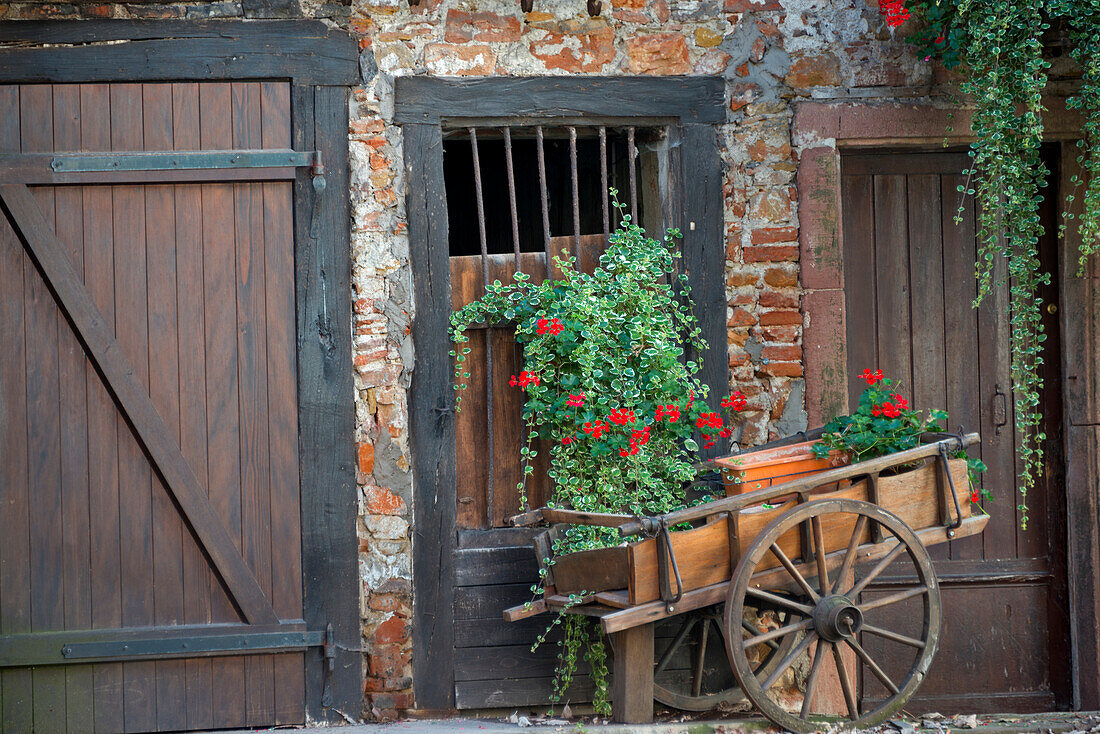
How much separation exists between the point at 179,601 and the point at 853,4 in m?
3.84

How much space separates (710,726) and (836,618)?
658 millimetres

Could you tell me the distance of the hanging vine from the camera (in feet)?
11.0

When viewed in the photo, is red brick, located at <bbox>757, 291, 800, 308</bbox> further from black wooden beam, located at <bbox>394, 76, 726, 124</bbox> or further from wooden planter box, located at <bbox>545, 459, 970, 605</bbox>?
wooden planter box, located at <bbox>545, 459, 970, 605</bbox>

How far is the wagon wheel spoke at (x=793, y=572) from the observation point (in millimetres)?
2939

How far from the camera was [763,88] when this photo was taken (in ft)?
12.5

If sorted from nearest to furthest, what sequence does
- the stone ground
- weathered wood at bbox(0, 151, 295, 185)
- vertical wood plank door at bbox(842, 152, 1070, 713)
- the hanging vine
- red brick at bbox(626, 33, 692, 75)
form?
1. the stone ground
2. the hanging vine
3. weathered wood at bbox(0, 151, 295, 185)
4. red brick at bbox(626, 33, 692, 75)
5. vertical wood plank door at bbox(842, 152, 1070, 713)

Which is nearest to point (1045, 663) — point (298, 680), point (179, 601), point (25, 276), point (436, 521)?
point (436, 521)

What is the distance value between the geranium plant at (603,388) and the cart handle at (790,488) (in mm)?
518

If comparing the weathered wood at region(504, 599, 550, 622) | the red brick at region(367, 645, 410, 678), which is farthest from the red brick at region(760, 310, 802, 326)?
the red brick at region(367, 645, 410, 678)

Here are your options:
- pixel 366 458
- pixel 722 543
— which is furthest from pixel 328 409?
pixel 722 543

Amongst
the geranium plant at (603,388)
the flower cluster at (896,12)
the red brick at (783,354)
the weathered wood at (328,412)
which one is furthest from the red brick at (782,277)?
the weathered wood at (328,412)

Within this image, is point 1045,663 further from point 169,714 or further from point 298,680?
point 169,714

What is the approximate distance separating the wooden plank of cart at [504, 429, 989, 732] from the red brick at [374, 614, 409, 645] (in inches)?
25.0

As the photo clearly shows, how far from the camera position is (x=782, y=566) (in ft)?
10.2
